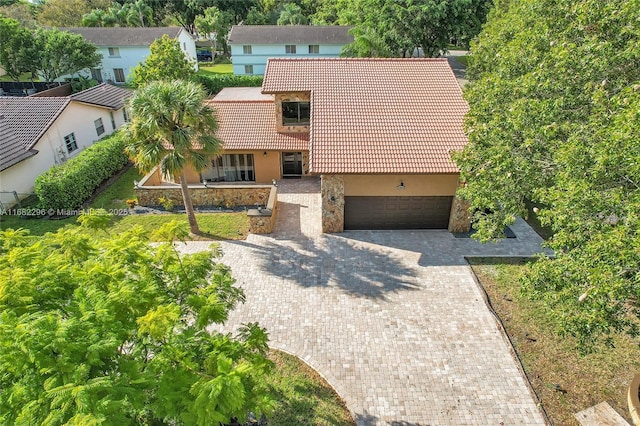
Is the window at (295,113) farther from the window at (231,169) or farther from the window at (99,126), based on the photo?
the window at (99,126)

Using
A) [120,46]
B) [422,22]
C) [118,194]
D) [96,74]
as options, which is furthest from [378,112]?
[96,74]

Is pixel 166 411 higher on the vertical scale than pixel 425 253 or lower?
higher

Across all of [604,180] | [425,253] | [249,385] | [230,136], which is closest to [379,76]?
[230,136]

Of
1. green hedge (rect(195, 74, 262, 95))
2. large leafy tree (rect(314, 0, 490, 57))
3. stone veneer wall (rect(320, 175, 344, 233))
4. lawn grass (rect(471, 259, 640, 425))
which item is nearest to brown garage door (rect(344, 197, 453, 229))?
stone veneer wall (rect(320, 175, 344, 233))

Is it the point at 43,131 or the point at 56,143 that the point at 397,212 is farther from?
the point at 56,143

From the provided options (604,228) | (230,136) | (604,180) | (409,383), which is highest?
(604,180)

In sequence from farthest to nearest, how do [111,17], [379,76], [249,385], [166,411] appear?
1. [111,17]
2. [379,76]
3. [249,385]
4. [166,411]

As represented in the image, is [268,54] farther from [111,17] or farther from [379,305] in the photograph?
[379,305]
